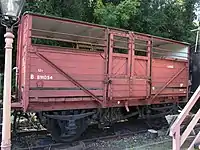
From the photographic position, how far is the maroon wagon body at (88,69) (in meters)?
6.03

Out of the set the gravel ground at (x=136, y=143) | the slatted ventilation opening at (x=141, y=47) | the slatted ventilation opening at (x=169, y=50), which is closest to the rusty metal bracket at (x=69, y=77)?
the gravel ground at (x=136, y=143)

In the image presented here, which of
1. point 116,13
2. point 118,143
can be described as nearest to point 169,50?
point 116,13

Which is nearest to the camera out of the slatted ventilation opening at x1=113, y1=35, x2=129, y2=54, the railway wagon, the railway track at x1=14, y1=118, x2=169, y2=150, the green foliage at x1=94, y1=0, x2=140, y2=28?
the railway wagon

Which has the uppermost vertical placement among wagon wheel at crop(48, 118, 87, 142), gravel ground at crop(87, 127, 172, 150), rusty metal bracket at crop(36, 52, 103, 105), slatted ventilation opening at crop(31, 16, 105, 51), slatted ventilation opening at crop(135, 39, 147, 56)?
slatted ventilation opening at crop(31, 16, 105, 51)

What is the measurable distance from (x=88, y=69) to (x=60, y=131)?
1.73 metres

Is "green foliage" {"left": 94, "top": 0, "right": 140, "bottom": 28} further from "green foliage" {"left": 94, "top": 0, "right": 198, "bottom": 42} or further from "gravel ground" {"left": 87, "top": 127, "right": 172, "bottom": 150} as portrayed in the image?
"gravel ground" {"left": 87, "top": 127, "right": 172, "bottom": 150}

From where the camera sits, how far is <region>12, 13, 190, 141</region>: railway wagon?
6.05 m

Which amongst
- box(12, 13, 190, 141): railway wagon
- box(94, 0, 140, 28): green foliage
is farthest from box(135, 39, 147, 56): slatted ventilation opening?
box(94, 0, 140, 28): green foliage

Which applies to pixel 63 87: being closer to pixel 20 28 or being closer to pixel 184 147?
pixel 20 28

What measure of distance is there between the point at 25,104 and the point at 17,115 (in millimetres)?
1197

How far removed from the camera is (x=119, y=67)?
735 cm

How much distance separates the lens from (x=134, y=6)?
40.4 ft

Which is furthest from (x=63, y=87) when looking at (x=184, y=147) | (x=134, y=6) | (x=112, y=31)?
(x=134, y=6)

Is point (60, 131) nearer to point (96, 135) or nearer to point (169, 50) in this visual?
point (96, 135)
